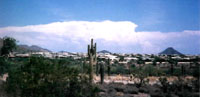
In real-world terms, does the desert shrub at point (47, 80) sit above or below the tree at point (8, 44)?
below

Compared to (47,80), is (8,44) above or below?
above

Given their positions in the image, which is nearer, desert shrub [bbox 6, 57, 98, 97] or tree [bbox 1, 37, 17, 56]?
desert shrub [bbox 6, 57, 98, 97]

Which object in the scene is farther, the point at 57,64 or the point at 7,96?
the point at 7,96

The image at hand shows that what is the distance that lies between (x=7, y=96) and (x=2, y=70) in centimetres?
1074

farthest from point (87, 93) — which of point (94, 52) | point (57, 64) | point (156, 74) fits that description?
point (156, 74)

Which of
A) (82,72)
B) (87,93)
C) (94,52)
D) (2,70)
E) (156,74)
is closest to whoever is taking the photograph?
(87,93)

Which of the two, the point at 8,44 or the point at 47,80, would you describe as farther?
the point at 8,44

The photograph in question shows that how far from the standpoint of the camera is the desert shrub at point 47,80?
1245 centimetres

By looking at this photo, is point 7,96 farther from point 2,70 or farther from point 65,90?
point 2,70

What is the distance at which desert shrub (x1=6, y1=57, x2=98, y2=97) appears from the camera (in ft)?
40.9

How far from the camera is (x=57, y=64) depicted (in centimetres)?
1293

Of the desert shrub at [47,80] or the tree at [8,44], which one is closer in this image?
the desert shrub at [47,80]

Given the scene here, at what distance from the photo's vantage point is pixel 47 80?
41.1ft

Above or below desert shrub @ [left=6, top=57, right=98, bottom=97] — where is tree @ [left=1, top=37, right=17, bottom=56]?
above
